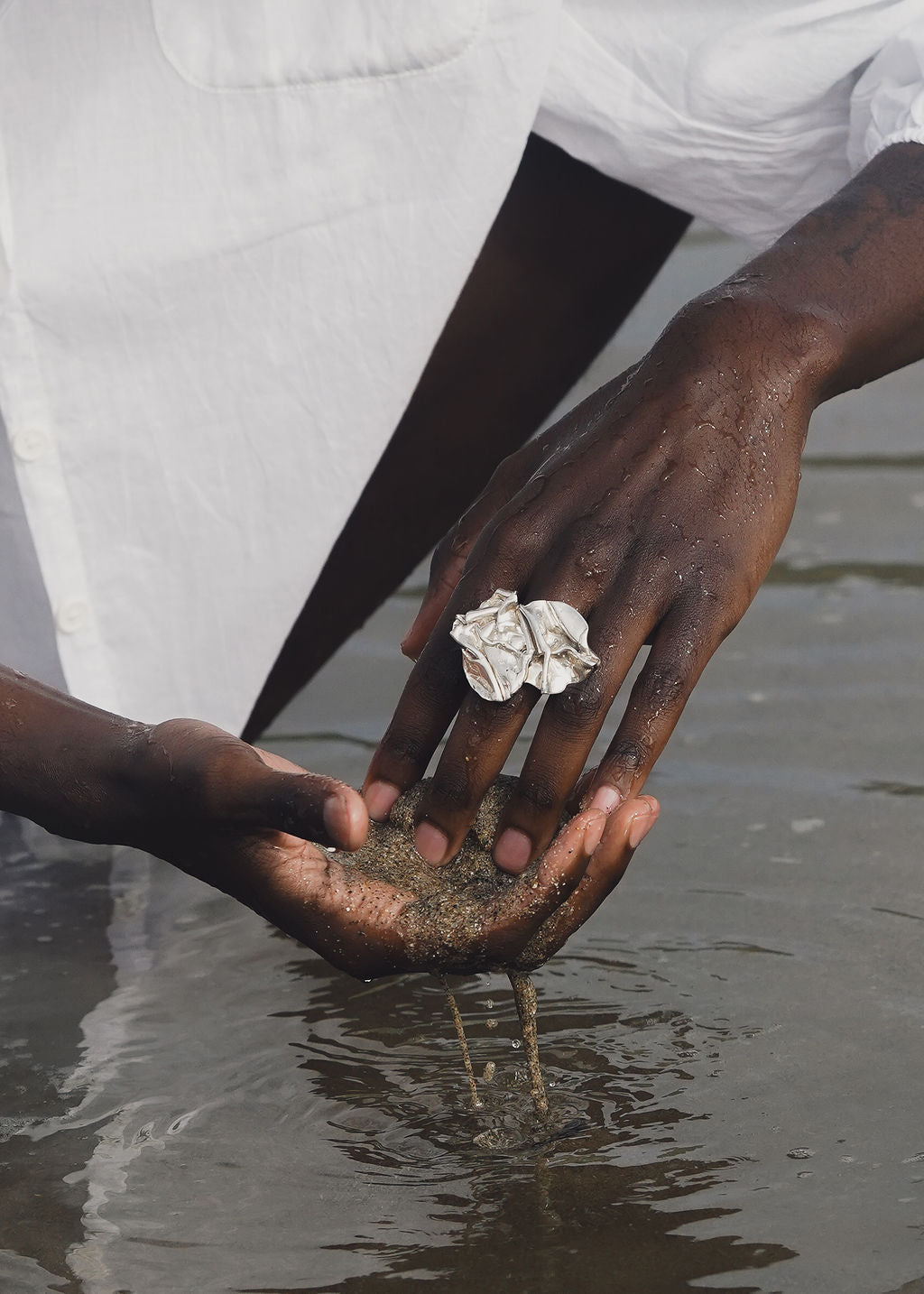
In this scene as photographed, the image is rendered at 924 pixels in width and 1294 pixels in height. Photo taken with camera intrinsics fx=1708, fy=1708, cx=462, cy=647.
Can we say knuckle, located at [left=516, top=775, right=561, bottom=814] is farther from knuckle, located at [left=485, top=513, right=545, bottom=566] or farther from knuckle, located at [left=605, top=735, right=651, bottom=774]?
knuckle, located at [left=485, top=513, right=545, bottom=566]

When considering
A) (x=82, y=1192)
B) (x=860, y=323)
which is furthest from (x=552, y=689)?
(x=82, y=1192)

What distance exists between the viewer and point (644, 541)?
158 cm

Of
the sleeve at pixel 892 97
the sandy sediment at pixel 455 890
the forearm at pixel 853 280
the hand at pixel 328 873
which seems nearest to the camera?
the hand at pixel 328 873

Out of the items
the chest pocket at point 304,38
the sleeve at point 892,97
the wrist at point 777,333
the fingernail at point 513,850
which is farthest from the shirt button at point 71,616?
the sleeve at point 892,97

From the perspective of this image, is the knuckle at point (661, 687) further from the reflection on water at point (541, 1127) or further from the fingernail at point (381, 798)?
the reflection on water at point (541, 1127)

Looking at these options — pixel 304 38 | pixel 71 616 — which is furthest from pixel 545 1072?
pixel 304 38

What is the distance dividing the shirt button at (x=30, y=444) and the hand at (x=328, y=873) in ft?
1.92

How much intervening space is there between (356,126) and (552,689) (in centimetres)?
89

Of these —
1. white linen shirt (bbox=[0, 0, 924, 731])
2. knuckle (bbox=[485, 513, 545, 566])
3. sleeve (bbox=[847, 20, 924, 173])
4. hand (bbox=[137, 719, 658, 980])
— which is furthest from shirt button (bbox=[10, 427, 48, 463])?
sleeve (bbox=[847, 20, 924, 173])

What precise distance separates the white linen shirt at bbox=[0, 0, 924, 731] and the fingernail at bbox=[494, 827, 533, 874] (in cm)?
74

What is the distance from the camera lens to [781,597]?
308 cm

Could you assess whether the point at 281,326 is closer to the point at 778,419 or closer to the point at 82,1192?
the point at 778,419

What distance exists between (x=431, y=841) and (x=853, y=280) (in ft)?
2.36

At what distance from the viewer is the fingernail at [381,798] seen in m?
1.67
